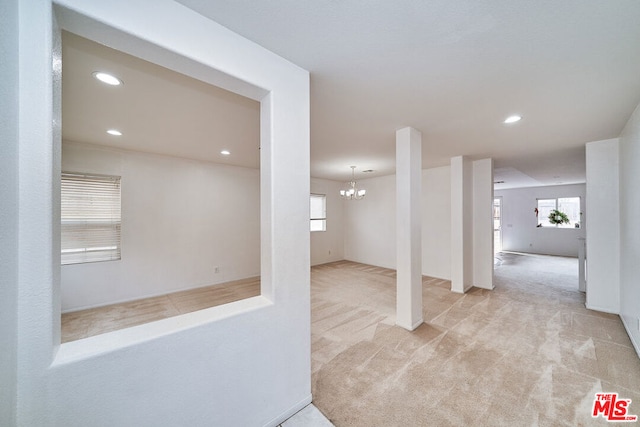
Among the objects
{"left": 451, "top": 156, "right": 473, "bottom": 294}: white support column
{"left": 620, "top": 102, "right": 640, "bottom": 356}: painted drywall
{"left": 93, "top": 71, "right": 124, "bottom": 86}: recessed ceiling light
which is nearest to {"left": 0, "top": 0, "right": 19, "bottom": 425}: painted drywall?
{"left": 93, "top": 71, "right": 124, "bottom": 86}: recessed ceiling light

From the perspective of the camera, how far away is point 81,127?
2.87 metres

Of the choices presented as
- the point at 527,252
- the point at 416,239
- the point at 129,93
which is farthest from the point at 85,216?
the point at 527,252

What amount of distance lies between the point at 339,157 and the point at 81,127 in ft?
11.9

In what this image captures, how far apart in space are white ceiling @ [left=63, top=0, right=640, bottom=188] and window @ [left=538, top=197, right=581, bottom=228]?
6.61 meters

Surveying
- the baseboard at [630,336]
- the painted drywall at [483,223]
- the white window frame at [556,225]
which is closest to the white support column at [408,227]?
the baseboard at [630,336]

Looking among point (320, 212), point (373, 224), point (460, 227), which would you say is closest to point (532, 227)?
point (373, 224)

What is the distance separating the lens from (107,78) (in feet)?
6.01

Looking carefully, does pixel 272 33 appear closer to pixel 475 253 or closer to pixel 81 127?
pixel 81 127

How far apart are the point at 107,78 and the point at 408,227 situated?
3183 millimetres

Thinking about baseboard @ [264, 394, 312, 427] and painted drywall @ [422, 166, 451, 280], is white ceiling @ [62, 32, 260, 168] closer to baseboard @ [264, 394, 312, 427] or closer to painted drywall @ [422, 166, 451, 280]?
baseboard @ [264, 394, 312, 427]

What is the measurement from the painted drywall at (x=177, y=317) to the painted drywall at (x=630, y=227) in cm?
339

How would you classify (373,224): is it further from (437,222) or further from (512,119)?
(512,119)

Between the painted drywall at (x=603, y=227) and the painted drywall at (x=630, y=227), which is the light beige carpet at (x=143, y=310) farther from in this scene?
the painted drywall at (x=603, y=227)

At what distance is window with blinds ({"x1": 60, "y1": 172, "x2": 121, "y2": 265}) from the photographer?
347 cm
